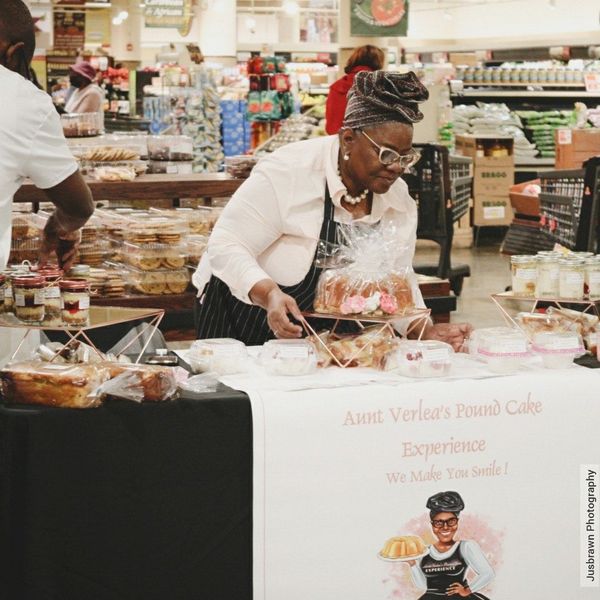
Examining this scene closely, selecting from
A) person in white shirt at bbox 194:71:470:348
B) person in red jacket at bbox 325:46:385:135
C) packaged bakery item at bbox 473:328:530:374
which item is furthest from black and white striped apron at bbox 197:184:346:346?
person in red jacket at bbox 325:46:385:135

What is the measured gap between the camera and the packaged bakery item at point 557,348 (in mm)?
2996

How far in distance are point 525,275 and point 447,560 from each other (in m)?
0.86

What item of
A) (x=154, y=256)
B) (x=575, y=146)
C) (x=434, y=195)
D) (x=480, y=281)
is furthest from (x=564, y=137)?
(x=154, y=256)

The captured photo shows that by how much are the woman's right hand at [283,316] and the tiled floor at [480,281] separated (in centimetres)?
565

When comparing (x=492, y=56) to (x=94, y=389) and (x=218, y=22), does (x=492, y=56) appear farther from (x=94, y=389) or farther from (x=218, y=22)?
(x=94, y=389)

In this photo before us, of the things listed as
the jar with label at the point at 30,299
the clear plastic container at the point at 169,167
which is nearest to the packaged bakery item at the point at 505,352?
the jar with label at the point at 30,299

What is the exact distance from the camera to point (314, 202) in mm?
3344

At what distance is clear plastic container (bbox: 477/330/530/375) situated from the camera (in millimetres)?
2928

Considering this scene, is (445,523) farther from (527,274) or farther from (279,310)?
(527,274)

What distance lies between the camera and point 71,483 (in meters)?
2.57

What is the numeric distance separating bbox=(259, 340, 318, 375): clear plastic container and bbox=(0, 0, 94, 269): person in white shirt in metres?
0.66

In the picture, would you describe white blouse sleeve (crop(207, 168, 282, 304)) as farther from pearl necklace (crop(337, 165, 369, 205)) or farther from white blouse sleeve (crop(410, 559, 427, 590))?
white blouse sleeve (crop(410, 559, 427, 590))

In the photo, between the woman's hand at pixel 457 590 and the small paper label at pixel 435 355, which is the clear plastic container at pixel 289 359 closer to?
the small paper label at pixel 435 355

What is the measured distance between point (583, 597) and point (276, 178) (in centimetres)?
141
